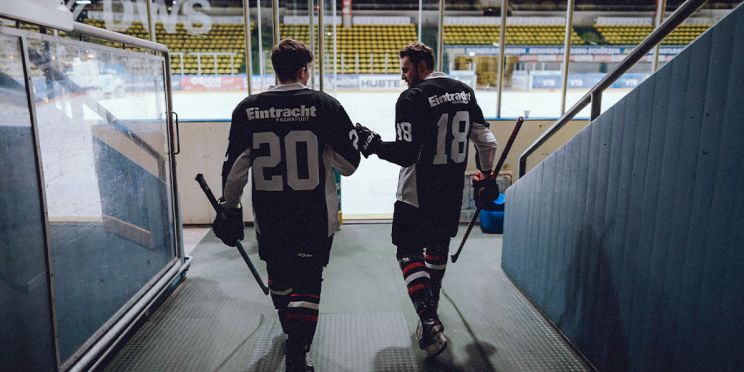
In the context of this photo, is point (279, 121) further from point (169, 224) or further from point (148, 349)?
point (169, 224)

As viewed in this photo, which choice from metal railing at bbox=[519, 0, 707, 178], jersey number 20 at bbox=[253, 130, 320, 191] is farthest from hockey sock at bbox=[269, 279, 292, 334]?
metal railing at bbox=[519, 0, 707, 178]

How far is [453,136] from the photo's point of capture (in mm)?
2080

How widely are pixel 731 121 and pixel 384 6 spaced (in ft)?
44.6

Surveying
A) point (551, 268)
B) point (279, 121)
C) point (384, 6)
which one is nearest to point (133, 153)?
point (279, 121)

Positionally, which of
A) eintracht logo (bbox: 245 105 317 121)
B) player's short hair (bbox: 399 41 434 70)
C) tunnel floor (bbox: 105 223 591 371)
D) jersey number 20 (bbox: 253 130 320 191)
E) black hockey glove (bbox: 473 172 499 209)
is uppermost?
player's short hair (bbox: 399 41 434 70)

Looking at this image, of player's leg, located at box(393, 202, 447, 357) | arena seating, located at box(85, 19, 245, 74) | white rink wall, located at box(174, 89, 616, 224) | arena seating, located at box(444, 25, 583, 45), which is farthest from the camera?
arena seating, located at box(85, 19, 245, 74)

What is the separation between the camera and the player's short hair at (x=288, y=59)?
67.6 inches

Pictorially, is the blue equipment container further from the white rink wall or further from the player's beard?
the player's beard

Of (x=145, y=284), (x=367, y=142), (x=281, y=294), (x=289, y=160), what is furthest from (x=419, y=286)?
(x=145, y=284)

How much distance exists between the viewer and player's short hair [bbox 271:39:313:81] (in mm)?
1718

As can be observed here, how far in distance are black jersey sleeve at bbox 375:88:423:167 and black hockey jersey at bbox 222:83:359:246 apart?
23 centimetres

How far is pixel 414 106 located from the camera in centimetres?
199

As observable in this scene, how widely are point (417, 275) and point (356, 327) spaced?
502mm

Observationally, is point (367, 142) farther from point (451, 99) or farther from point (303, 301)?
point (303, 301)
